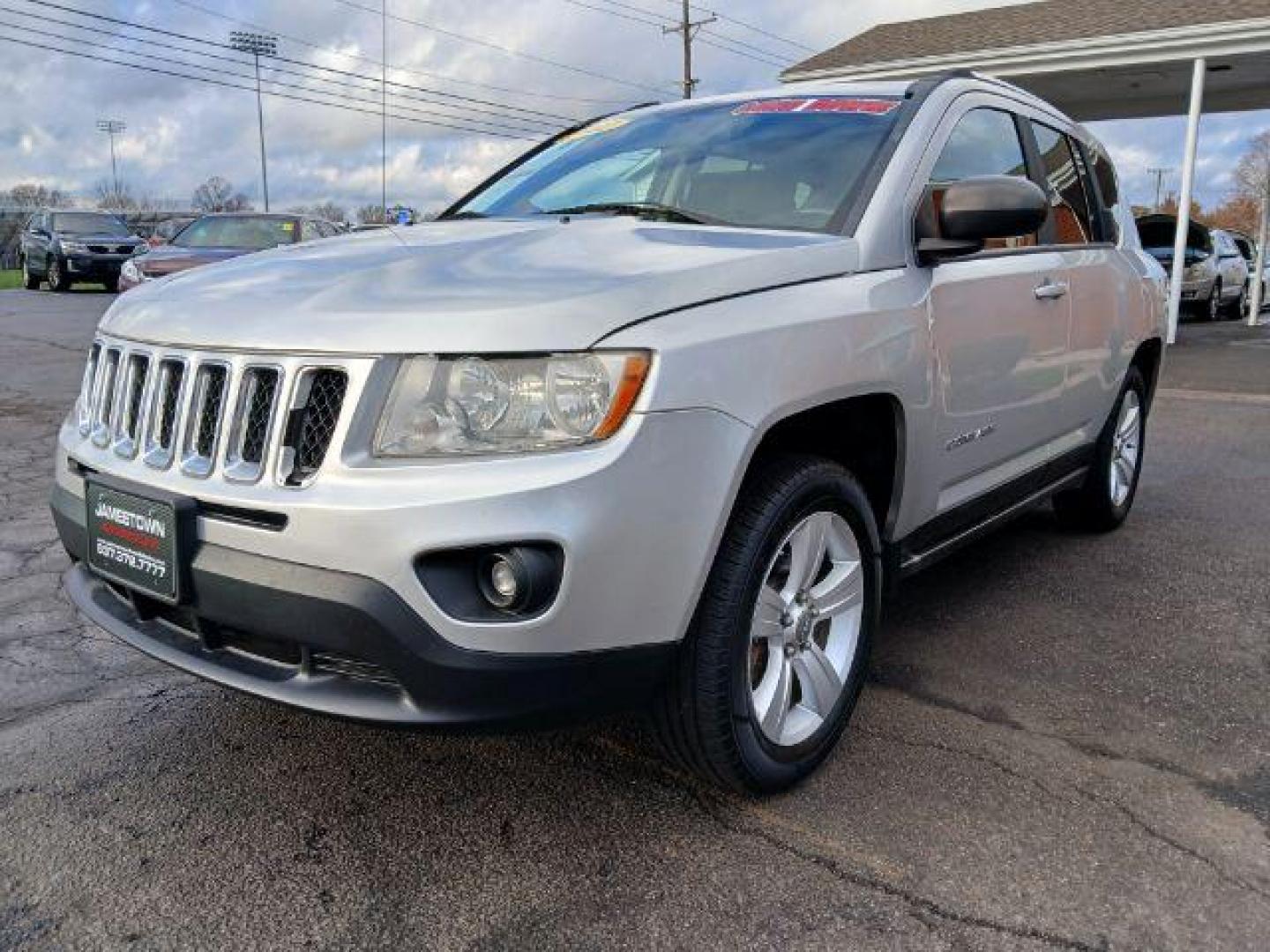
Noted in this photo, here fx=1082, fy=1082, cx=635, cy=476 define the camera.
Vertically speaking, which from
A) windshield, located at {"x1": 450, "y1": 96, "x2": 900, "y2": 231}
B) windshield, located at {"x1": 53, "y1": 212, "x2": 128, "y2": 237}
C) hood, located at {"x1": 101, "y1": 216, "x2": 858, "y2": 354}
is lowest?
hood, located at {"x1": 101, "y1": 216, "x2": 858, "y2": 354}

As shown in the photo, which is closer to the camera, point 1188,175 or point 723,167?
point 723,167

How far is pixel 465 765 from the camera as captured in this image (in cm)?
275

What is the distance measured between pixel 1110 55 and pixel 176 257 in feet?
38.5

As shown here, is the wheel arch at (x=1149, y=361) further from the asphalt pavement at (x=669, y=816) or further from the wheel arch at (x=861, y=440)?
the wheel arch at (x=861, y=440)

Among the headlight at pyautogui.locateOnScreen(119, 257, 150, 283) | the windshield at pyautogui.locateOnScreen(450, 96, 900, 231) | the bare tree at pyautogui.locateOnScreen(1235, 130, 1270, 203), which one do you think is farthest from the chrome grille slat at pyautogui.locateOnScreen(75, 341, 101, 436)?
the bare tree at pyautogui.locateOnScreen(1235, 130, 1270, 203)

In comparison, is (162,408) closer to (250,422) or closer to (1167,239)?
(250,422)

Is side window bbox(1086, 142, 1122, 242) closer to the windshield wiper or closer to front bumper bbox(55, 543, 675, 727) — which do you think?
the windshield wiper

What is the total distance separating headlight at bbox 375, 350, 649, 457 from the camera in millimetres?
2027

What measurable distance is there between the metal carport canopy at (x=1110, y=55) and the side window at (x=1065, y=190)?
850cm

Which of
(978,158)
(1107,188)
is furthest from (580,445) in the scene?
(1107,188)

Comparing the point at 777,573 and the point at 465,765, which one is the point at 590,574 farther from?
the point at 465,765

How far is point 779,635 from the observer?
100 inches

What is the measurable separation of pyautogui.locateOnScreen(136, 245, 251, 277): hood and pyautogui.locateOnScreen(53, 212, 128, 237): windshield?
12.2 meters

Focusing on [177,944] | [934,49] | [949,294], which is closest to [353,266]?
[177,944]
